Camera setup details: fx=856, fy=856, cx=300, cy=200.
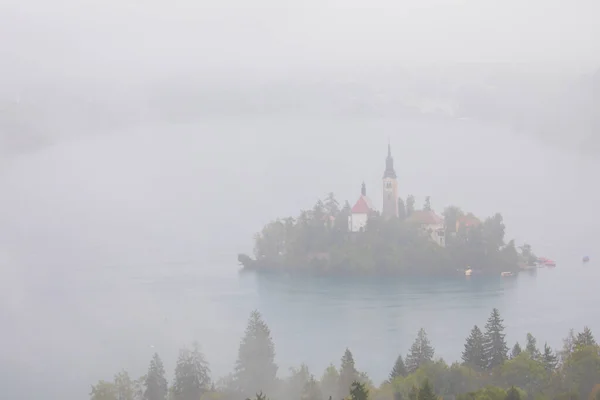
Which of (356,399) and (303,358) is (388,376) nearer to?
(303,358)

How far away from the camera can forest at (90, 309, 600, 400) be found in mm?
5793

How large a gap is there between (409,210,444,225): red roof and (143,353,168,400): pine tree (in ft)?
14.0

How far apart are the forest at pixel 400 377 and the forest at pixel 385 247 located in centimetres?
283

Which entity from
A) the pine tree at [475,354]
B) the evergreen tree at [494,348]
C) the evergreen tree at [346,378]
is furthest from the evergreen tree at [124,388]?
the evergreen tree at [494,348]

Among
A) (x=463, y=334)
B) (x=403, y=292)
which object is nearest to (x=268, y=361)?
(x=463, y=334)

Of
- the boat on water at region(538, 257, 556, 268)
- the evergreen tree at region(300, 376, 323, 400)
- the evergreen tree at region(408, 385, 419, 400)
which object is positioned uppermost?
the boat on water at region(538, 257, 556, 268)

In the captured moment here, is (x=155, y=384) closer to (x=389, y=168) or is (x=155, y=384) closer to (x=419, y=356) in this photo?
(x=419, y=356)

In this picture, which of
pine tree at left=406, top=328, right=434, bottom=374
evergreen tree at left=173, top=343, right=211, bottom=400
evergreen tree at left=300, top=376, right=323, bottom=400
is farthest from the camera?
pine tree at left=406, top=328, right=434, bottom=374

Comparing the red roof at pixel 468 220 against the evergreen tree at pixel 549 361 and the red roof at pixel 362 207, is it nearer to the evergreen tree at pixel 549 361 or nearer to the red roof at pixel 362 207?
the red roof at pixel 362 207

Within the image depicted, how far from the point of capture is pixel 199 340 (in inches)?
285

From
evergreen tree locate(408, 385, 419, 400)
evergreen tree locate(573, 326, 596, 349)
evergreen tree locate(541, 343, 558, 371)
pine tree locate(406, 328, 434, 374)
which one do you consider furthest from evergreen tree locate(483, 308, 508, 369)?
evergreen tree locate(408, 385, 419, 400)

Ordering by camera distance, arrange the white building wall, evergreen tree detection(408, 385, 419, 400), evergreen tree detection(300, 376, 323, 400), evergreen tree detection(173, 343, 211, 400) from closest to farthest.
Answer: evergreen tree detection(408, 385, 419, 400)
evergreen tree detection(300, 376, 323, 400)
evergreen tree detection(173, 343, 211, 400)
the white building wall

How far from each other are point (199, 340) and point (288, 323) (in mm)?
1062

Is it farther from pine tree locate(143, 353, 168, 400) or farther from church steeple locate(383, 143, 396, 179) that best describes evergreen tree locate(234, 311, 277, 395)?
church steeple locate(383, 143, 396, 179)
